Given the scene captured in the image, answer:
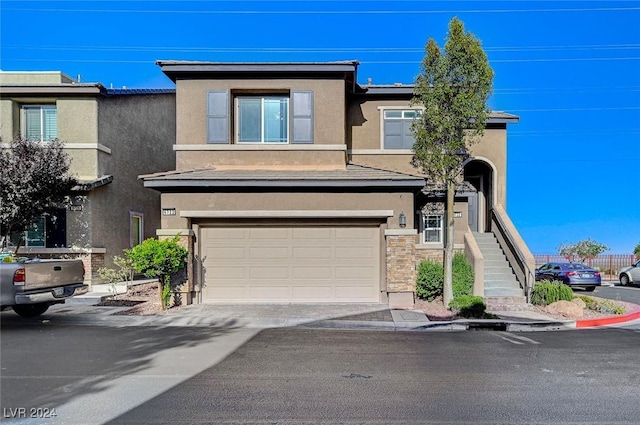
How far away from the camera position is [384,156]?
574 inches

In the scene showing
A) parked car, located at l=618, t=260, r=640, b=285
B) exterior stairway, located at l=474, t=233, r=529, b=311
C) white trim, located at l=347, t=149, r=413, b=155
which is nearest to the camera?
exterior stairway, located at l=474, t=233, r=529, b=311

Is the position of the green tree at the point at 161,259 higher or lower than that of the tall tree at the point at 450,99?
lower

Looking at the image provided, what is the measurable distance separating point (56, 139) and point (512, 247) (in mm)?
14991

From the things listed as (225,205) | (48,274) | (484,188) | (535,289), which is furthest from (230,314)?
(484,188)

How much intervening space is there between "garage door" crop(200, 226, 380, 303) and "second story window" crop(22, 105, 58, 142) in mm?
7222

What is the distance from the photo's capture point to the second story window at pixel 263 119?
1316 cm

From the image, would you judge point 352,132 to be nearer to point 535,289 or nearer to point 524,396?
point 535,289

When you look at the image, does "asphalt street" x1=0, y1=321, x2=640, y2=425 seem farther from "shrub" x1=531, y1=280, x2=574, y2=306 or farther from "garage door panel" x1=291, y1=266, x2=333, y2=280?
"garage door panel" x1=291, y1=266, x2=333, y2=280

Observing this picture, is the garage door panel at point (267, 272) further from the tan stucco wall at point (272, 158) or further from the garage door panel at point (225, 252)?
the tan stucco wall at point (272, 158)

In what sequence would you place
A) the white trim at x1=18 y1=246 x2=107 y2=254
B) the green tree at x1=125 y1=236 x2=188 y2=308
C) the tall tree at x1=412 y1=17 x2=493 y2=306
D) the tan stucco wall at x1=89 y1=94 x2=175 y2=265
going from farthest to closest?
the tan stucco wall at x1=89 y1=94 x2=175 y2=265
the white trim at x1=18 y1=246 x2=107 y2=254
the tall tree at x1=412 y1=17 x2=493 y2=306
the green tree at x1=125 y1=236 x2=188 y2=308

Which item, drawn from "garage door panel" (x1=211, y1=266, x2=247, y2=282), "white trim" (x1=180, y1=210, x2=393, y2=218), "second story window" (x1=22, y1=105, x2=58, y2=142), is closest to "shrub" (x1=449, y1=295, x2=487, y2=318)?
"white trim" (x1=180, y1=210, x2=393, y2=218)

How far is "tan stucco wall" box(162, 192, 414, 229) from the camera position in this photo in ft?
37.6

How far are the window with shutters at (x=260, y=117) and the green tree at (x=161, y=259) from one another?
3.85m

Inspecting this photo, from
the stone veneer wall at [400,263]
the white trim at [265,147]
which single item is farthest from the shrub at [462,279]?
the white trim at [265,147]
